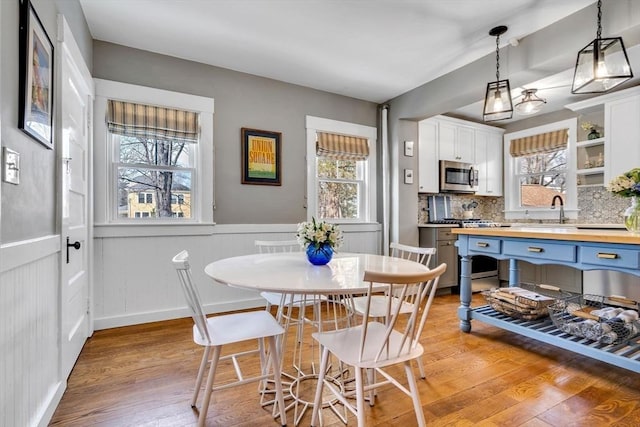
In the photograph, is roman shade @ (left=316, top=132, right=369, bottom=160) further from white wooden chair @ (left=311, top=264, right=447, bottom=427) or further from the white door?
white wooden chair @ (left=311, top=264, right=447, bottom=427)

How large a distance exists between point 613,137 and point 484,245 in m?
2.58

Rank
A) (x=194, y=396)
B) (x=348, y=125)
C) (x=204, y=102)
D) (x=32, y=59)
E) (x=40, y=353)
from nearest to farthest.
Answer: (x=32, y=59) < (x=40, y=353) < (x=194, y=396) < (x=204, y=102) < (x=348, y=125)

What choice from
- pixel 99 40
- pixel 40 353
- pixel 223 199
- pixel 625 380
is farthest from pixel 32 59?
pixel 625 380

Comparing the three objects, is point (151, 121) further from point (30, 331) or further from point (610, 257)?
point (610, 257)

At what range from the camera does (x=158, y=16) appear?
2453mm

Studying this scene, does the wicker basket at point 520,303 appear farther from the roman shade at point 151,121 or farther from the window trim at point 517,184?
the roman shade at point 151,121

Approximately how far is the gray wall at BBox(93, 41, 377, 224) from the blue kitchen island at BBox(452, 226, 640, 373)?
190 centimetres

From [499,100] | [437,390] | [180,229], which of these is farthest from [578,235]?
[180,229]

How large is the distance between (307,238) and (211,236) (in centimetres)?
173

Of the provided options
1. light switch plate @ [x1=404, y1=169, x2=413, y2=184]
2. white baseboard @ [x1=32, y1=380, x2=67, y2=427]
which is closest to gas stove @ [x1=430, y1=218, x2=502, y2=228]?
light switch plate @ [x1=404, y1=169, x2=413, y2=184]

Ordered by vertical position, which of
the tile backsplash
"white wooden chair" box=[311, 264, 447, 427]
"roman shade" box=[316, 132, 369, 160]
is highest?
"roman shade" box=[316, 132, 369, 160]

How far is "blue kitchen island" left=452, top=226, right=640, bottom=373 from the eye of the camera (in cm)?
187

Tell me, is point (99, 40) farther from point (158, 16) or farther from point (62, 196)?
point (62, 196)

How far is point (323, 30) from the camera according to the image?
2629mm
